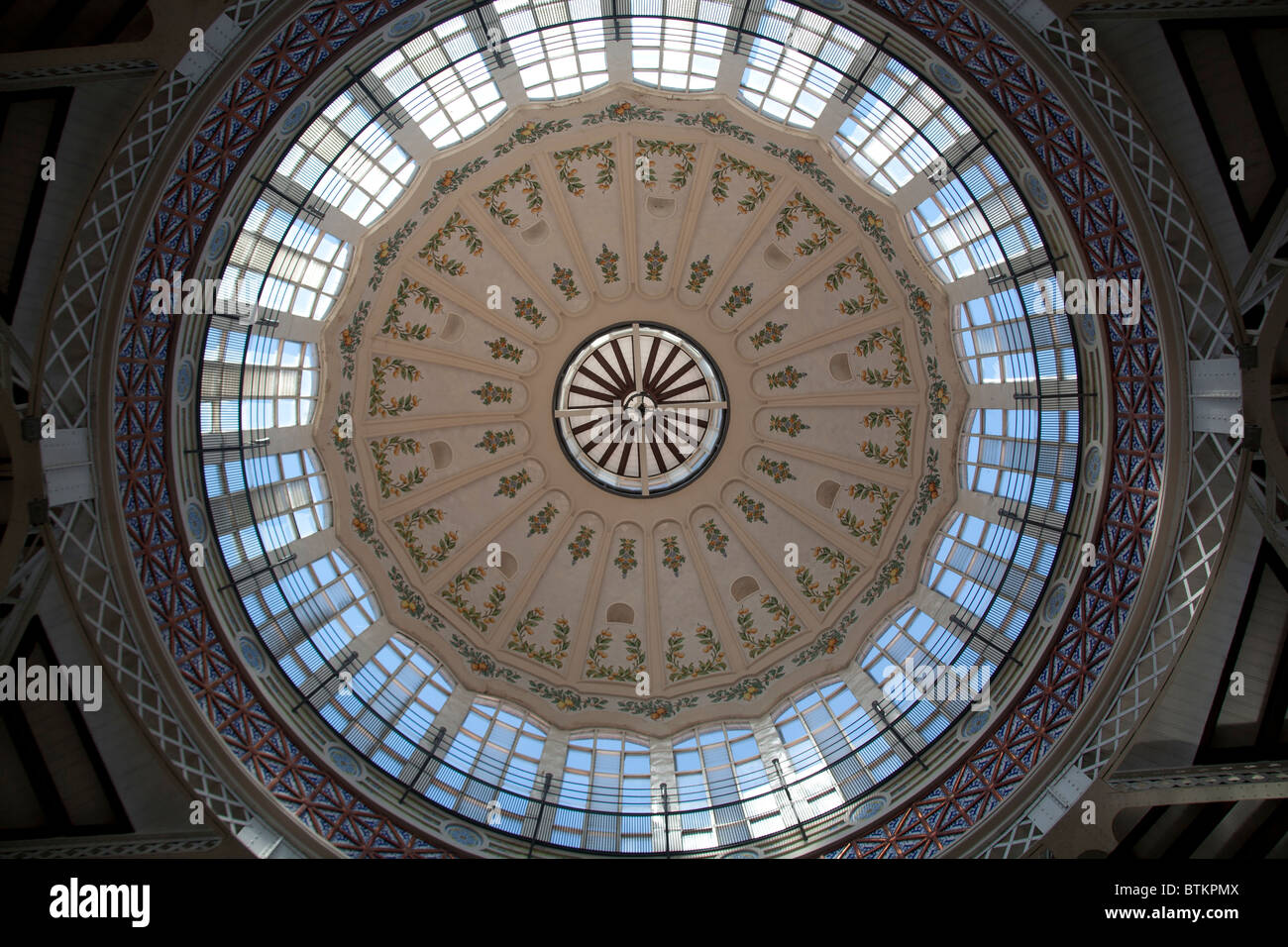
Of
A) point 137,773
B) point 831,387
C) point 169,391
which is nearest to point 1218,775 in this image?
point 831,387

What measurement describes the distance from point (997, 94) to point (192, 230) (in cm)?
1599

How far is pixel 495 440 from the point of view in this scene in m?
30.0

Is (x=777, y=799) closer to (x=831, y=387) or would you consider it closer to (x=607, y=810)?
(x=607, y=810)

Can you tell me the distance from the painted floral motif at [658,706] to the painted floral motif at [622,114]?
1715 cm

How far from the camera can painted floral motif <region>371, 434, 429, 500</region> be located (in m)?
27.7

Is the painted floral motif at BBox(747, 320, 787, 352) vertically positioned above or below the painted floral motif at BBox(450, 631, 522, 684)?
above

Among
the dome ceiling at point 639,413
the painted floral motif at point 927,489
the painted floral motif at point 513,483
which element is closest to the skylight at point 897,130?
the dome ceiling at point 639,413

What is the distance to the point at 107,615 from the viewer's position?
17.1 m

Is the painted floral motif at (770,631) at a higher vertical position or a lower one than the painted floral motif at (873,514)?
lower

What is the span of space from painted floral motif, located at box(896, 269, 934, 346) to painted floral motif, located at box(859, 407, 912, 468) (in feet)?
8.39

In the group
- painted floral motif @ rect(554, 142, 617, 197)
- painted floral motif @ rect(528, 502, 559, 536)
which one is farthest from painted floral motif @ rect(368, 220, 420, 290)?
painted floral motif @ rect(528, 502, 559, 536)

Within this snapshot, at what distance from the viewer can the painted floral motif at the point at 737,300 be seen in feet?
95.3

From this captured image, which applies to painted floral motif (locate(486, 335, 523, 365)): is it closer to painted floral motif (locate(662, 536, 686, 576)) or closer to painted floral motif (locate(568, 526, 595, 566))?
painted floral motif (locate(568, 526, 595, 566))

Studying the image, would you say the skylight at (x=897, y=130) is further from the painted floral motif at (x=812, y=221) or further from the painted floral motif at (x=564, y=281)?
the painted floral motif at (x=564, y=281)
